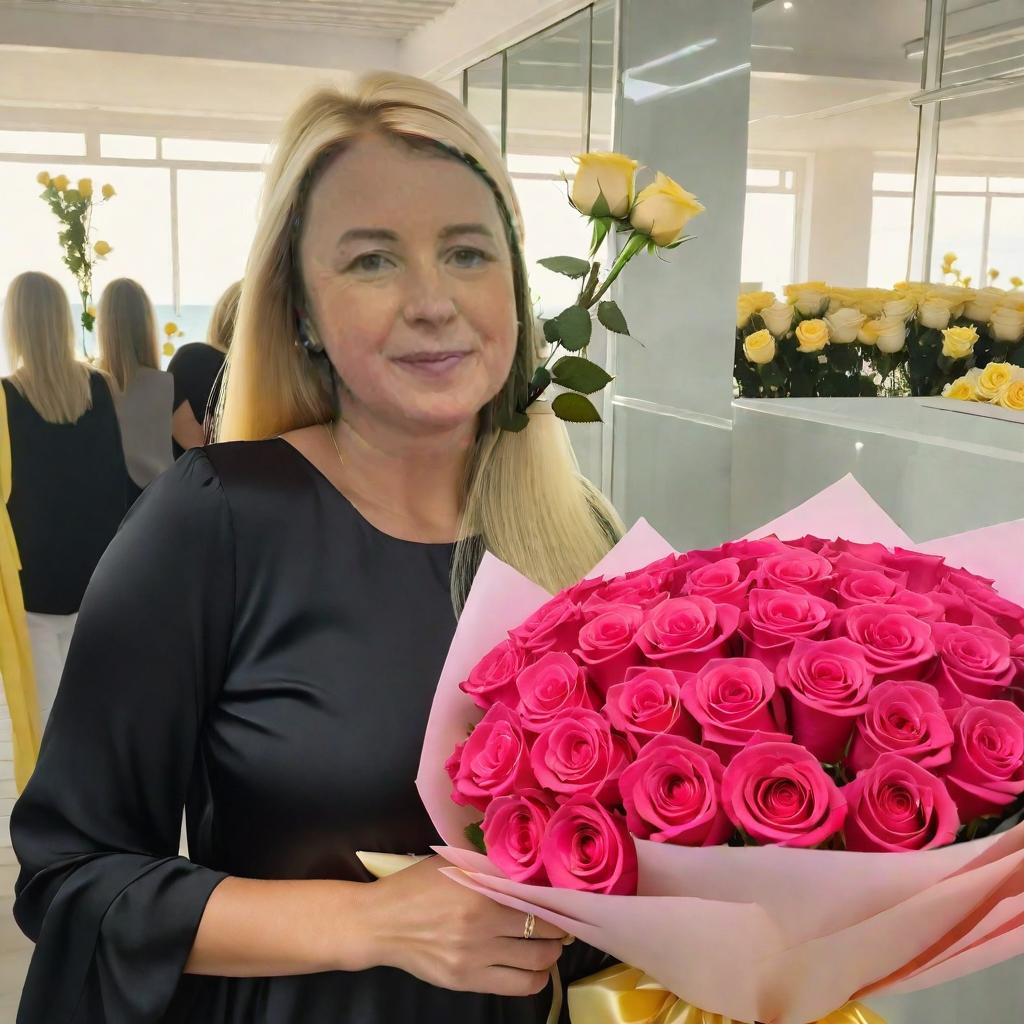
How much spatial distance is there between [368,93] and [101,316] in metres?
3.68

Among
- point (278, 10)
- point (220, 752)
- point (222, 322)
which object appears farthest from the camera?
point (278, 10)

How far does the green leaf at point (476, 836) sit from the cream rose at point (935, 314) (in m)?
1.71

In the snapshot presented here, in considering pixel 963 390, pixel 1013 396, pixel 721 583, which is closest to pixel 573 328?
pixel 721 583

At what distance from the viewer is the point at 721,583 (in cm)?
76

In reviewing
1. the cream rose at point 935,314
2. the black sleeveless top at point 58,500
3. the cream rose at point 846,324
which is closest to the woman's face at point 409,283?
the cream rose at point 935,314

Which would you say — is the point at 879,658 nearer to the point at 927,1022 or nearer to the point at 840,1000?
the point at 840,1000

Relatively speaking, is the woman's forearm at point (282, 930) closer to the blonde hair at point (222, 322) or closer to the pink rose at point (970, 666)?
the pink rose at point (970, 666)

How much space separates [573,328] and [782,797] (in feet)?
2.32

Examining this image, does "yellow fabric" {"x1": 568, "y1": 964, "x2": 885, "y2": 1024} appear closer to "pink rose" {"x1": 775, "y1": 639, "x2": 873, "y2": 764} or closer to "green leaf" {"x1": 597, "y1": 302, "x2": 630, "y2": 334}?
"pink rose" {"x1": 775, "y1": 639, "x2": 873, "y2": 764}

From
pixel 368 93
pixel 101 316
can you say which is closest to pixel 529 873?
pixel 368 93

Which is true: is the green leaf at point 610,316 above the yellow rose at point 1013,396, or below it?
above

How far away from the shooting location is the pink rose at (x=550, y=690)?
2.32 feet

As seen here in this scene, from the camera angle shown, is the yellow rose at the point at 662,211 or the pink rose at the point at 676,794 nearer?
the pink rose at the point at 676,794

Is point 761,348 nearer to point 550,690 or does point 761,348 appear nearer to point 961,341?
point 961,341
